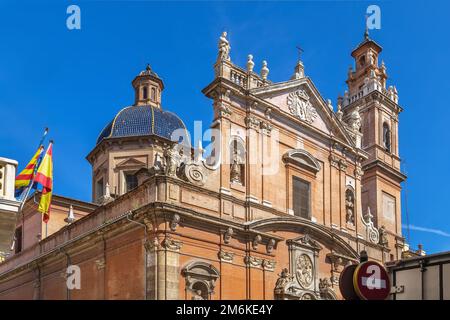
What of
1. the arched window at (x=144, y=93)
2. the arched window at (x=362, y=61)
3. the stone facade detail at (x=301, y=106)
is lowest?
the stone facade detail at (x=301, y=106)

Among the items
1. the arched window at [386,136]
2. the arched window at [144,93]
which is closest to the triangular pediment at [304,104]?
the arched window at [386,136]

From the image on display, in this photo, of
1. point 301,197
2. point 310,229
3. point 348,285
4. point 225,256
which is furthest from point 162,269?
point 348,285

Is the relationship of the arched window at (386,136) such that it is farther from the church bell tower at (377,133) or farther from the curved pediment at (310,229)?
the curved pediment at (310,229)

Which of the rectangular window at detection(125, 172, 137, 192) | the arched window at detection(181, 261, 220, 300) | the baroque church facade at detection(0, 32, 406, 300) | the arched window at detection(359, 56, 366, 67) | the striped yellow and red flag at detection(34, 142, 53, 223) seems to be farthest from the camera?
the arched window at detection(359, 56, 366, 67)

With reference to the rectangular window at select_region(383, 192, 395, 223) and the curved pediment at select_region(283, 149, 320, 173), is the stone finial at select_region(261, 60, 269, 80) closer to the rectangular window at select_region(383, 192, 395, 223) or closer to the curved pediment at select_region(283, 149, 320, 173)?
the curved pediment at select_region(283, 149, 320, 173)

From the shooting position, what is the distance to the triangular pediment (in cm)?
3075

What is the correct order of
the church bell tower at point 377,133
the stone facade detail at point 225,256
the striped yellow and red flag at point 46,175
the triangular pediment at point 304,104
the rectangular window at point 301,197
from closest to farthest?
the stone facade detail at point 225,256 < the striped yellow and red flag at point 46,175 < the rectangular window at point 301,197 < the triangular pediment at point 304,104 < the church bell tower at point 377,133

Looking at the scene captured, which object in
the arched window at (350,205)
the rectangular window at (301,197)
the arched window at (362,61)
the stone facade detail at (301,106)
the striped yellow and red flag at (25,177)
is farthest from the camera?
the arched window at (362,61)

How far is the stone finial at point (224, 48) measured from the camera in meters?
28.9

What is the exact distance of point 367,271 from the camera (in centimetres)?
1051

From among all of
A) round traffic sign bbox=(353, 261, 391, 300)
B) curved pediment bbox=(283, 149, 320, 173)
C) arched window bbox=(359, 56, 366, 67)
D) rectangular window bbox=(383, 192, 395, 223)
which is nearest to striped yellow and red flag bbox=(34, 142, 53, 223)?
curved pediment bbox=(283, 149, 320, 173)

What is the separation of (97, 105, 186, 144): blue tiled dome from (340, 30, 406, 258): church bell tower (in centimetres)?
1099

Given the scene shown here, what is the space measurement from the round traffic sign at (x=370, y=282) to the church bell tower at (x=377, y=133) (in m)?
27.0
